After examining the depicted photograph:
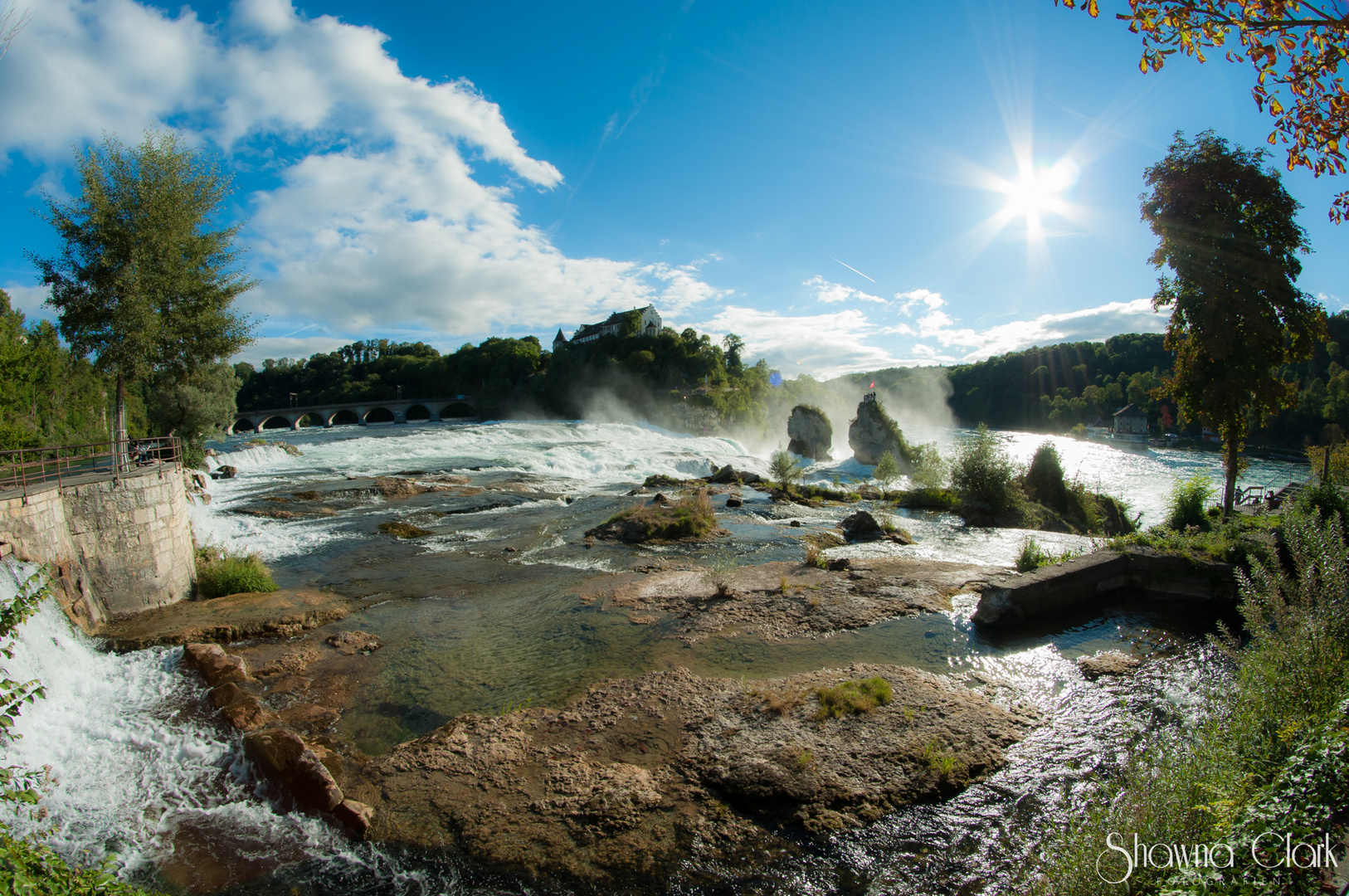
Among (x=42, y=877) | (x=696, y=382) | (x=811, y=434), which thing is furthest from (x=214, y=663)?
(x=696, y=382)

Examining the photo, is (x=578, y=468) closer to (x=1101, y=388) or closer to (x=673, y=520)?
(x=673, y=520)

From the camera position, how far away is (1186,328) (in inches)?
567

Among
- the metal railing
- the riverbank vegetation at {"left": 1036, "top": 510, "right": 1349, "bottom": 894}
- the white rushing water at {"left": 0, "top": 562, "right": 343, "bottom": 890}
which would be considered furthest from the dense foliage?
the riverbank vegetation at {"left": 1036, "top": 510, "right": 1349, "bottom": 894}

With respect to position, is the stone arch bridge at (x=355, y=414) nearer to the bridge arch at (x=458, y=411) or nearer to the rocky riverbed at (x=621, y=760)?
the bridge arch at (x=458, y=411)

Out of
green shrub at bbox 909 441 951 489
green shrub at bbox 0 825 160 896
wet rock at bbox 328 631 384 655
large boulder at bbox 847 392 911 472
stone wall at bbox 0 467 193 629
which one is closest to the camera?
green shrub at bbox 0 825 160 896

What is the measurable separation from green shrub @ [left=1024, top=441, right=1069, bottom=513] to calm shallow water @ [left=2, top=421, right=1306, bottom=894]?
177 inches

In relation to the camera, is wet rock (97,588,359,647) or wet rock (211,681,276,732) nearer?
wet rock (211,681,276,732)

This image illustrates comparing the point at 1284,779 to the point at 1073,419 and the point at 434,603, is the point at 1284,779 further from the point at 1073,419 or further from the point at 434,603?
the point at 1073,419

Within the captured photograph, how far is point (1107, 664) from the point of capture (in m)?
7.90

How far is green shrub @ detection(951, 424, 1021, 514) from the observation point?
20609mm

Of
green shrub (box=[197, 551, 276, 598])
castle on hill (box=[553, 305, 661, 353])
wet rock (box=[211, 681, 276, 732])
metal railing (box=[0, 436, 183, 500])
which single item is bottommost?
wet rock (box=[211, 681, 276, 732])

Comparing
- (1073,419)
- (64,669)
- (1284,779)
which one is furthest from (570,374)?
(1284,779)

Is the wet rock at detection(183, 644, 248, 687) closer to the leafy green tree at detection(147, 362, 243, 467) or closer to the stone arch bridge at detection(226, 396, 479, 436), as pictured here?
the leafy green tree at detection(147, 362, 243, 467)

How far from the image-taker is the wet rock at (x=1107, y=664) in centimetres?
768
